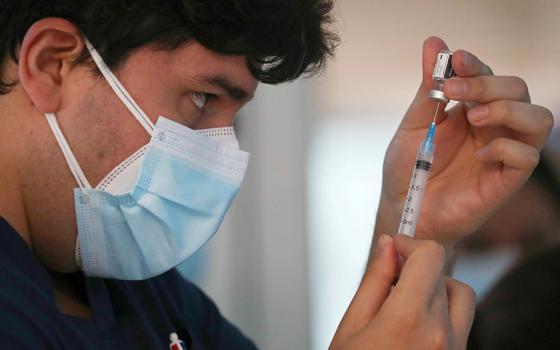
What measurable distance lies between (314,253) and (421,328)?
1146 mm

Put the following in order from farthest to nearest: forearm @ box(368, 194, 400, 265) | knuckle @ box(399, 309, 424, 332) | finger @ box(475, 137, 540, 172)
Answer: forearm @ box(368, 194, 400, 265)
finger @ box(475, 137, 540, 172)
knuckle @ box(399, 309, 424, 332)

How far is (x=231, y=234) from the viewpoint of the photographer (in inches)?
80.2

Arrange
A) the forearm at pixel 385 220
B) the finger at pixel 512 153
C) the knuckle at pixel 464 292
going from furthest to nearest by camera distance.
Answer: the forearm at pixel 385 220 → the finger at pixel 512 153 → the knuckle at pixel 464 292

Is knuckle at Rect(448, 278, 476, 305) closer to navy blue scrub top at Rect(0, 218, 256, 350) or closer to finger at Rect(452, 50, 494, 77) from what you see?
finger at Rect(452, 50, 494, 77)

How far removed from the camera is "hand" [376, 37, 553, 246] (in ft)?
3.25

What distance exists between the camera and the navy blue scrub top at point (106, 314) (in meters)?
0.83

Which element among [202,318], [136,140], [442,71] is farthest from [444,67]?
[202,318]

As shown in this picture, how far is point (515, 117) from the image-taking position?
0.99 meters

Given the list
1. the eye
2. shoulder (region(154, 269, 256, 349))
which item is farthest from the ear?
shoulder (region(154, 269, 256, 349))

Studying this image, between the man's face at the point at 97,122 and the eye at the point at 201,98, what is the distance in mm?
15

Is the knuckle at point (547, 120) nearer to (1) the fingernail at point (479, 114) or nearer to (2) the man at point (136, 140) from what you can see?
(2) the man at point (136, 140)

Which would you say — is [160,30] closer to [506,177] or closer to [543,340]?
[506,177]

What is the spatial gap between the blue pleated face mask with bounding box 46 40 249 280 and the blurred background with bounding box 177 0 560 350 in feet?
2.30

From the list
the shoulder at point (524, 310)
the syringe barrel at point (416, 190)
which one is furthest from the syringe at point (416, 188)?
the shoulder at point (524, 310)
